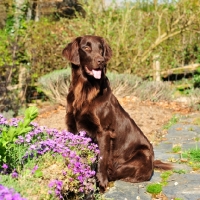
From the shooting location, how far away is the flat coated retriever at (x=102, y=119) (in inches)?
157

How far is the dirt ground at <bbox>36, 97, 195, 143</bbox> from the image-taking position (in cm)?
758

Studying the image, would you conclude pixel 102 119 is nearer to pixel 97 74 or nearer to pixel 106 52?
pixel 97 74

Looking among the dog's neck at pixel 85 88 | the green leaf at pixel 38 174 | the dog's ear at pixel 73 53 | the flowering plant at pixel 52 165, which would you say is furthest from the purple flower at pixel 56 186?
the dog's ear at pixel 73 53

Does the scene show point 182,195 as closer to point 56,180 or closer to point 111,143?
point 111,143

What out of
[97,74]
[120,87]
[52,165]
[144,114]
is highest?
[97,74]

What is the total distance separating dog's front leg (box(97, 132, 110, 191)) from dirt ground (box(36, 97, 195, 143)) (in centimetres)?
282

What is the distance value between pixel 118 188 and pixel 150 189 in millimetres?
332

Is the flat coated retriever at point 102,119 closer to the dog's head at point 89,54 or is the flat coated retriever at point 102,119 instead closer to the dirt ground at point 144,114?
the dog's head at point 89,54

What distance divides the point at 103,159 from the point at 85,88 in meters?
0.77

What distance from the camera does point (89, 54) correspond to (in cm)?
404

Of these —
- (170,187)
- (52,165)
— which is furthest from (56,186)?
(170,187)

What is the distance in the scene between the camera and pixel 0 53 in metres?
9.02

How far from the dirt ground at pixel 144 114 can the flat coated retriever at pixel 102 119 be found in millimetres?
2418

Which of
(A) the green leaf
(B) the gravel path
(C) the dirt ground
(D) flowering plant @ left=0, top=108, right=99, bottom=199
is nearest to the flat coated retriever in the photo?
(B) the gravel path
